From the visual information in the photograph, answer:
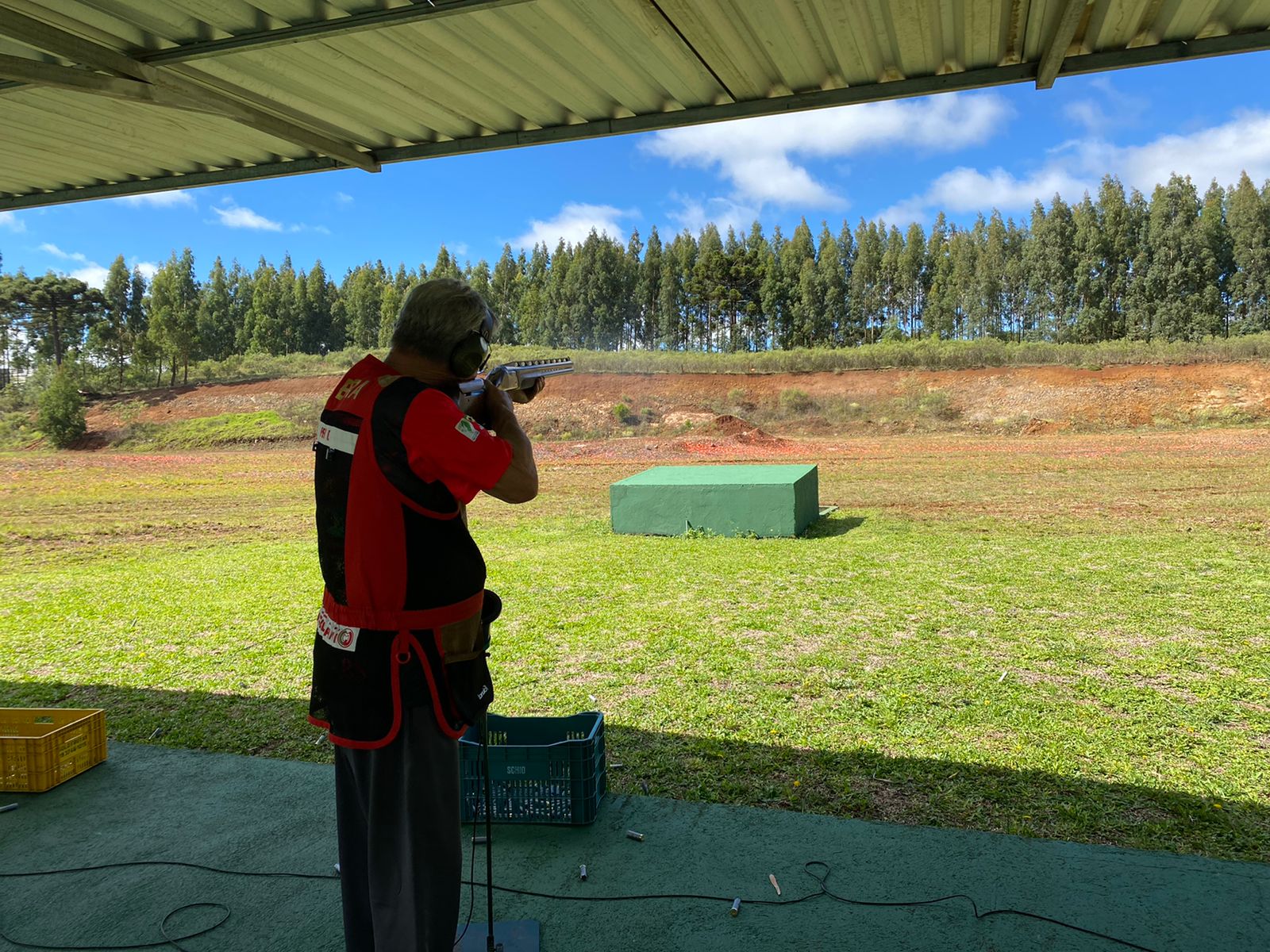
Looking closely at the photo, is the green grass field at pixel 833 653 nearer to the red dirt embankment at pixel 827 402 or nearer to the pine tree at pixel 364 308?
the red dirt embankment at pixel 827 402

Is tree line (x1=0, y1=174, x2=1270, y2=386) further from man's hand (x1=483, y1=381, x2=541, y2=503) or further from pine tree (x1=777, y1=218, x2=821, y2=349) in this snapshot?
man's hand (x1=483, y1=381, x2=541, y2=503)

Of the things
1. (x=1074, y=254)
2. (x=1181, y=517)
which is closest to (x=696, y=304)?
(x=1074, y=254)

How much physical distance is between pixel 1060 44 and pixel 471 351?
2.08m

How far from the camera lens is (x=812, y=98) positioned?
3.05 metres

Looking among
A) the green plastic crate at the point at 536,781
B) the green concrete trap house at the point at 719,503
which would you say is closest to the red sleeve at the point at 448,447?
the green plastic crate at the point at 536,781

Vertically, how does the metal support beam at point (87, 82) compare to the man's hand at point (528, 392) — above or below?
above

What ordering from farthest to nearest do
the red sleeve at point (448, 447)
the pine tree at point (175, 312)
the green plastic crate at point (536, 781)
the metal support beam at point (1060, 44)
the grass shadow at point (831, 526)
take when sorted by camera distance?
1. the pine tree at point (175, 312)
2. the grass shadow at point (831, 526)
3. the green plastic crate at point (536, 781)
4. the metal support beam at point (1060, 44)
5. the red sleeve at point (448, 447)

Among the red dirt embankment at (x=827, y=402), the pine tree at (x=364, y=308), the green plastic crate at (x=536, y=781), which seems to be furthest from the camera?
the pine tree at (x=364, y=308)

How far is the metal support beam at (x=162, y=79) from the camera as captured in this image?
95.7 inches

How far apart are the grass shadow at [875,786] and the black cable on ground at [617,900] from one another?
56 cm

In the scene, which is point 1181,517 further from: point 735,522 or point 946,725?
point 946,725

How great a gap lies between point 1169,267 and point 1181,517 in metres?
37.6

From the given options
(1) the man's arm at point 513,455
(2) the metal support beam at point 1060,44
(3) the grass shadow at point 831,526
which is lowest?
(3) the grass shadow at point 831,526

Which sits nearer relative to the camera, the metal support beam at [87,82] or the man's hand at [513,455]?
the man's hand at [513,455]
